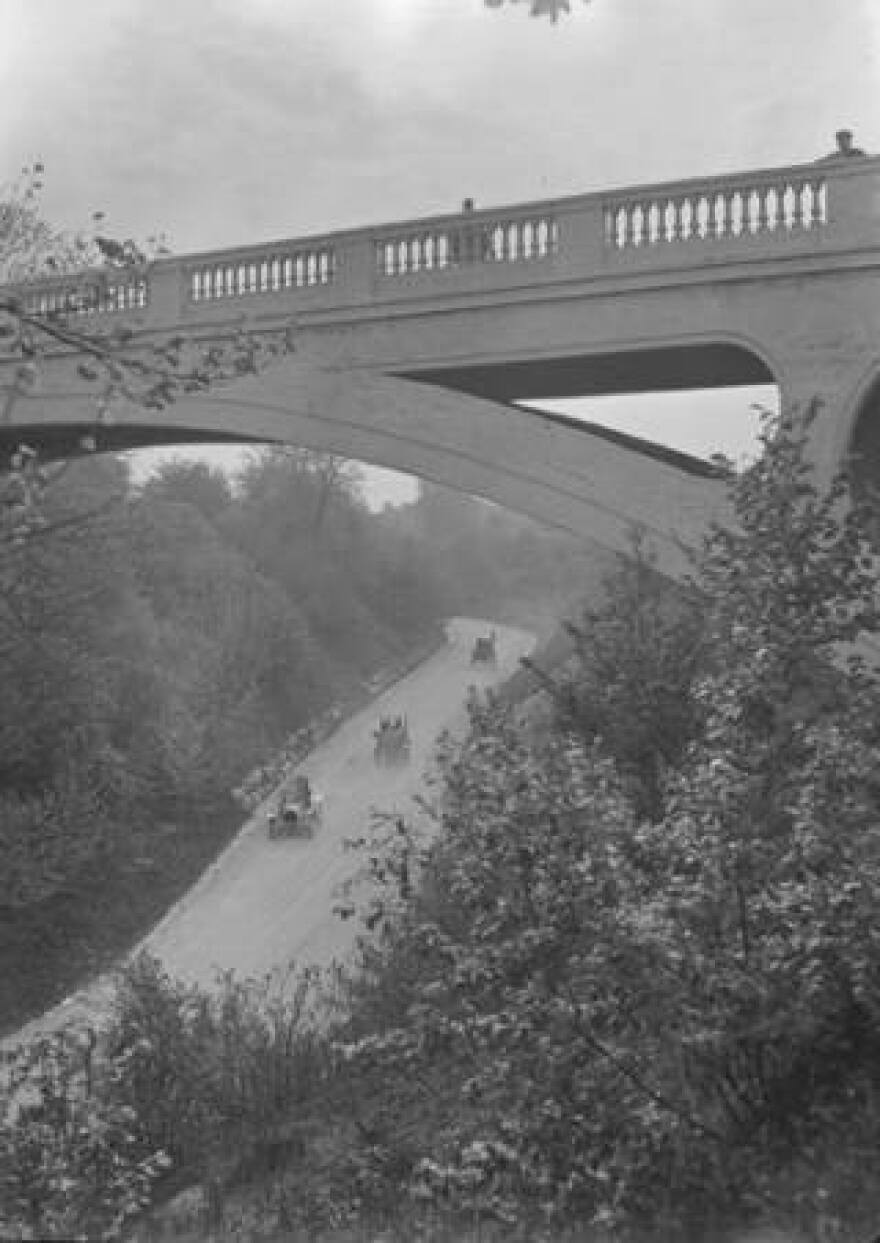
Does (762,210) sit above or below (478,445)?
above

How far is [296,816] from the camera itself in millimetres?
16688

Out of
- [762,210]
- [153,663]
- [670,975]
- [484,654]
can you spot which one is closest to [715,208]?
[762,210]

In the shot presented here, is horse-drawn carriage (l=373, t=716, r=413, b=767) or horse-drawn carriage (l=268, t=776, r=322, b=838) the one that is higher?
horse-drawn carriage (l=373, t=716, r=413, b=767)

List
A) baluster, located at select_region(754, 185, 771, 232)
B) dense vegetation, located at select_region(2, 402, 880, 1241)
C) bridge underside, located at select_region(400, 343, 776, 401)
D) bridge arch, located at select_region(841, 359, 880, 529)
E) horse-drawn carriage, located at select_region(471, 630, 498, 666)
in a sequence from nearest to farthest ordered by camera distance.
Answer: dense vegetation, located at select_region(2, 402, 880, 1241) < bridge arch, located at select_region(841, 359, 880, 529) < baluster, located at select_region(754, 185, 771, 232) < bridge underside, located at select_region(400, 343, 776, 401) < horse-drawn carriage, located at select_region(471, 630, 498, 666)

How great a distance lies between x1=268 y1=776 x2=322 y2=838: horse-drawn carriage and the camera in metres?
16.7

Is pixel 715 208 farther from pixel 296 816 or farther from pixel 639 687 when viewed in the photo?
pixel 296 816

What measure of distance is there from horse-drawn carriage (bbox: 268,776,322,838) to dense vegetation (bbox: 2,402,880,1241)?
1158 cm

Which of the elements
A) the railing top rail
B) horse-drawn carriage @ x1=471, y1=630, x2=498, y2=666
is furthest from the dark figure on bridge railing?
horse-drawn carriage @ x1=471, y1=630, x2=498, y2=666

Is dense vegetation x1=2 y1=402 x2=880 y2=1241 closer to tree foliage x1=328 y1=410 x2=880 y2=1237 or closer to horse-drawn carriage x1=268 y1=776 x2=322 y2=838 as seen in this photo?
tree foliage x1=328 y1=410 x2=880 y2=1237

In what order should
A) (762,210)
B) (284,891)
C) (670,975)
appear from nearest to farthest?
(670,975), (762,210), (284,891)

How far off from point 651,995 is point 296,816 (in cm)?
1323

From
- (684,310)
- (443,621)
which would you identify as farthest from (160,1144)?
(443,621)

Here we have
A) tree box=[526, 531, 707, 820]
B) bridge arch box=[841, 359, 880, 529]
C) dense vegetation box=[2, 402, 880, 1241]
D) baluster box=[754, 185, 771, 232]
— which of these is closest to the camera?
dense vegetation box=[2, 402, 880, 1241]

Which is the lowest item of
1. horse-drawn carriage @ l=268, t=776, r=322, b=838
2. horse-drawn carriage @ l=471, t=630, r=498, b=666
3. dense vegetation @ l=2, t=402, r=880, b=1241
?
dense vegetation @ l=2, t=402, r=880, b=1241
